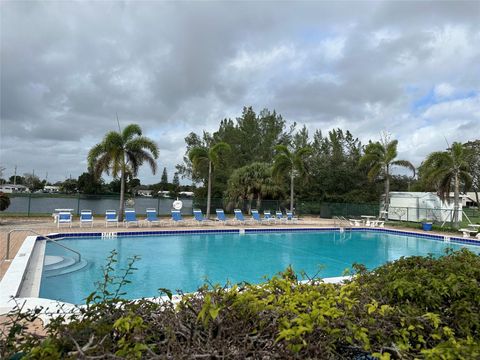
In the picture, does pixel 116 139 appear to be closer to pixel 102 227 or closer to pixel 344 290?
pixel 102 227

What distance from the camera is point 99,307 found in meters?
2.15

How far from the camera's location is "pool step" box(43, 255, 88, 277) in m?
8.51

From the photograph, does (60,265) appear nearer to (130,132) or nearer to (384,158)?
(130,132)

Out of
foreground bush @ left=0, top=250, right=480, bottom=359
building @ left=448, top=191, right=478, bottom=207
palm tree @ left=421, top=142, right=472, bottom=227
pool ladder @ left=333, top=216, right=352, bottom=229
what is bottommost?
pool ladder @ left=333, top=216, right=352, bottom=229

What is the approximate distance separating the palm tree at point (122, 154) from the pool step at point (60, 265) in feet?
25.4

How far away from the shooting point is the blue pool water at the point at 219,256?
821 cm

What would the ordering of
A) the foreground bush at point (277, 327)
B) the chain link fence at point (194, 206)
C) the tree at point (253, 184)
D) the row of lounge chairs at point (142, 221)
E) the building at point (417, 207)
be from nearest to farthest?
the foreground bush at point (277, 327) → the row of lounge chairs at point (142, 221) → the chain link fence at point (194, 206) → the building at point (417, 207) → the tree at point (253, 184)

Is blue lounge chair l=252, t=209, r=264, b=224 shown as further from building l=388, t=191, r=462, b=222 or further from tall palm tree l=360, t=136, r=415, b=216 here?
building l=388, t=191, r=462, b=222

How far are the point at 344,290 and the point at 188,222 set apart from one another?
17.6 m

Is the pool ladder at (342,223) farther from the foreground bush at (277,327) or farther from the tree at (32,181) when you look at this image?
the tree at (32,181)

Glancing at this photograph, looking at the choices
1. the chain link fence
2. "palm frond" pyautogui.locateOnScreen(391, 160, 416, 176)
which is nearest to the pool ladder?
the chain link fence

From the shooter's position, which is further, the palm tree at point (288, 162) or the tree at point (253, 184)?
the tree at point (253, 184)

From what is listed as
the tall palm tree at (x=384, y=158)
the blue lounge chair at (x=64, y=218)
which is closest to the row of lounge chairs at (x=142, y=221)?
the blue lounge chair at (x=64, y=218)

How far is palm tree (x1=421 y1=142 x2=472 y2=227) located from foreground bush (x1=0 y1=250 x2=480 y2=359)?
66.2ft
